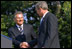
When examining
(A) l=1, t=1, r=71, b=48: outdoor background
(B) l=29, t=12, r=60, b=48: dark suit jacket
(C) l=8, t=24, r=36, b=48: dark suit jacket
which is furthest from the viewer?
(A) l=1, t=1, r=71, b=48: outdoor background

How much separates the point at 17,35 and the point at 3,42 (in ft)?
3.49

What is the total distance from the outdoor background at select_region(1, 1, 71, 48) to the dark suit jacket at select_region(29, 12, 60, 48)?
1.46 metres

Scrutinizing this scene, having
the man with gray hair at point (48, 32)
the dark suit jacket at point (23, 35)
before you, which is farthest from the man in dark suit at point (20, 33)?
the man with gray hair at point (48, 32)

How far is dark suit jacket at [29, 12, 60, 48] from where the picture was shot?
3.28 m

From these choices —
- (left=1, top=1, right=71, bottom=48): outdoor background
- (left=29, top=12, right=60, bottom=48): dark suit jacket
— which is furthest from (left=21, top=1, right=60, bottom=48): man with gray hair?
(left=1, top=1, right=71, bottom=48): outdoor background

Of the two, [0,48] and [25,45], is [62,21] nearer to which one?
[25,45]

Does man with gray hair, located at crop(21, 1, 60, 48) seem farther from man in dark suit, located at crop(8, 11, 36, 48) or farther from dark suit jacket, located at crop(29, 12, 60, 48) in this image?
man in dark suit, located at crop(8, 11, 36, 48)

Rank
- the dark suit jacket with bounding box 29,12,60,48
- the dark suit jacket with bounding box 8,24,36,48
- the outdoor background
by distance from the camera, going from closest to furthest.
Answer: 1. the dark suit jacket with bounding box 29,12,60,48
2. the dark suit jacket with bounding box 8,24,36,48
3. the outdoor background

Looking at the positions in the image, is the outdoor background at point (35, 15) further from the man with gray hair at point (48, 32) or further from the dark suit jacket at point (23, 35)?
the man with gray hair at point (48, 32)

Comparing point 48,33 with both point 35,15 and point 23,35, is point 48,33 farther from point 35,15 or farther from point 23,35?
point 35,15

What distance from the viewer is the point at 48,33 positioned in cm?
330

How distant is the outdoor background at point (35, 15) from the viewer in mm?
5008

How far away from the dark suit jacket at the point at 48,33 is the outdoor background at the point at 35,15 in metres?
1.46

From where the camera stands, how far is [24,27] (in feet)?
14.3
